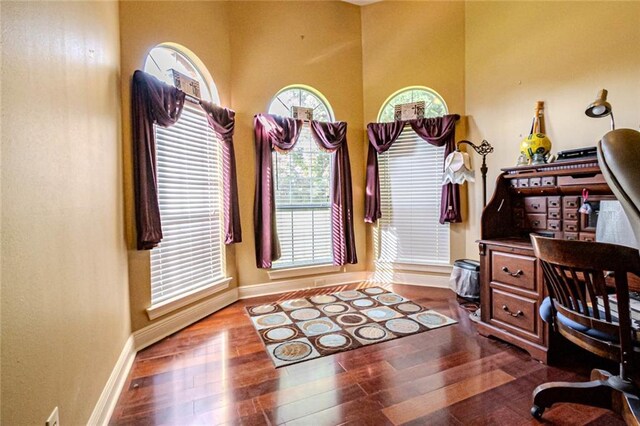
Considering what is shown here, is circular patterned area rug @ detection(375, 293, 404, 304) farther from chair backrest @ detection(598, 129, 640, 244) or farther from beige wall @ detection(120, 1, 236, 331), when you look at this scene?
chair backrest @ detection(598, 129, 640, 244)

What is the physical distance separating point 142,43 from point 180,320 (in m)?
2.36

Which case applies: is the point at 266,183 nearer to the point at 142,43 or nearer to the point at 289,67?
the point at 289,67

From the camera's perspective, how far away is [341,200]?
378 cm

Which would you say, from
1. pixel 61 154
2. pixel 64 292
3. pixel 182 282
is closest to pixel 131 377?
pixel 182 282

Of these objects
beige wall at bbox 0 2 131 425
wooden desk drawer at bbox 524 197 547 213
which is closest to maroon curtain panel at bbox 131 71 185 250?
beige wall at bbox 0 2 131 425

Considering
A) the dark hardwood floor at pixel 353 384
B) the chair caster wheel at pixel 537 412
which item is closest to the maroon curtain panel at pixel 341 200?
the dark hardwood floor at pixel 353 384

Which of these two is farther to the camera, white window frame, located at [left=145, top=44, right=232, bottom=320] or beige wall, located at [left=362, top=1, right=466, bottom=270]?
beige wall, located at [left=362, top=1, right=466, bottom=270]

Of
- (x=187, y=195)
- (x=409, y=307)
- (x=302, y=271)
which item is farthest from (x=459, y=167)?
(x=187, y=195)

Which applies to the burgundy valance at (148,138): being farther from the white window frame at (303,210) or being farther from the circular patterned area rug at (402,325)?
the circular patterned area rug at (402,325)

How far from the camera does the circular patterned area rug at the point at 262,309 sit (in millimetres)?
2986

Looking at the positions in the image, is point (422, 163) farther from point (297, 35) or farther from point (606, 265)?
point (606, 265)

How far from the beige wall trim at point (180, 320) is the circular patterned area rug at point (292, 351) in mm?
995

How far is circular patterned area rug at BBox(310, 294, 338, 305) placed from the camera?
3.26 meters

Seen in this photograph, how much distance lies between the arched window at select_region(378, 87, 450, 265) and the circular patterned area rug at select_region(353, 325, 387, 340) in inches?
60.1
